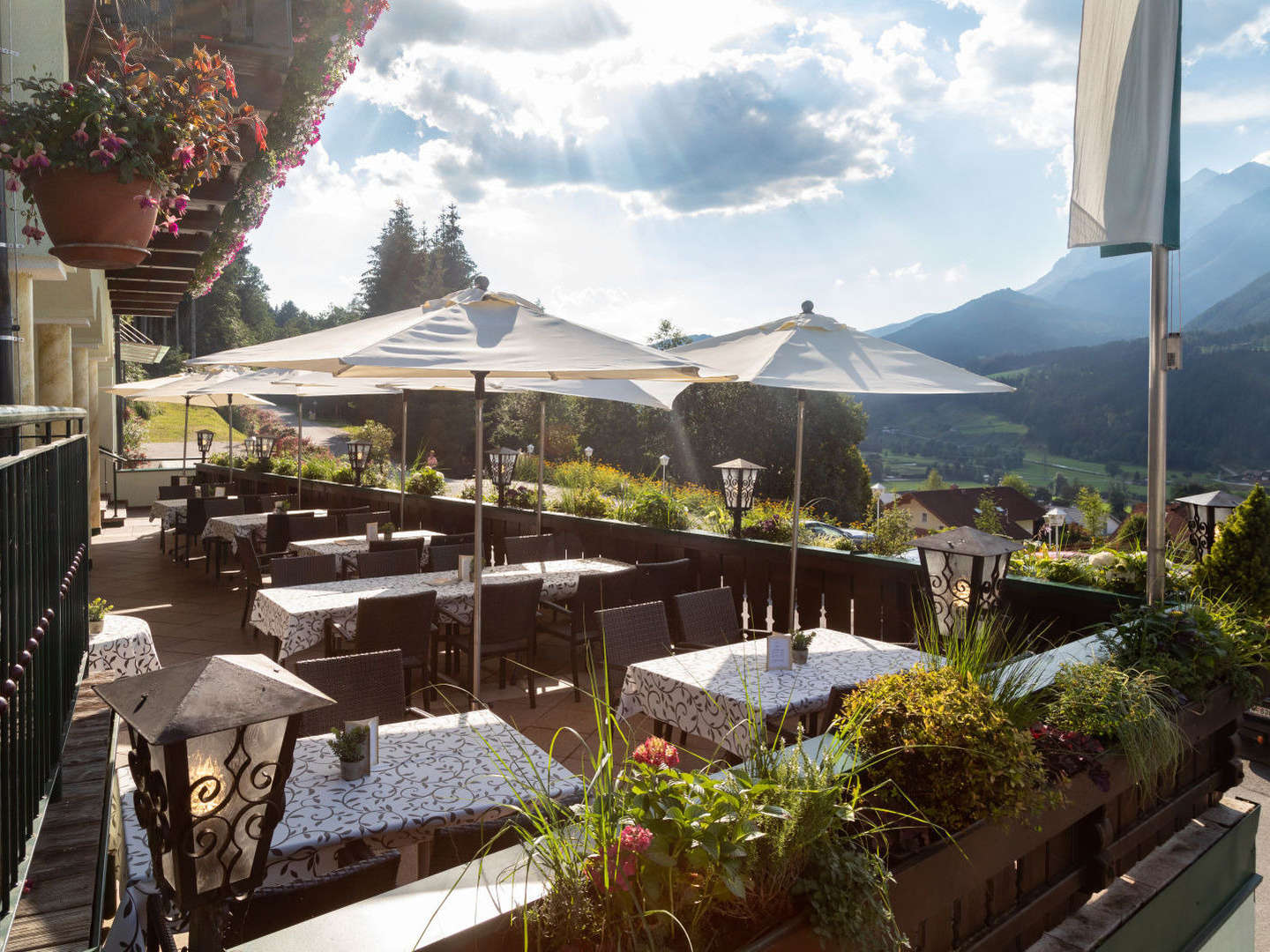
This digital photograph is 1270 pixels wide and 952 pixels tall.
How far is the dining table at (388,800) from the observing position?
2.07 metres

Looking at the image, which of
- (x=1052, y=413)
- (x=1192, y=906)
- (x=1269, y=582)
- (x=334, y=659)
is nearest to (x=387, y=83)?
(x=334, y=659)

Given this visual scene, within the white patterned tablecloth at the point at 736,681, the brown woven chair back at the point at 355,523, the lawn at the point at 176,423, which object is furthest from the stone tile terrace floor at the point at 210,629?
the lawn at the point at 176,423

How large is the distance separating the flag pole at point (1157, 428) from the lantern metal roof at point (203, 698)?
3461mm

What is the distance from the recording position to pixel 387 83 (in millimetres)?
9562

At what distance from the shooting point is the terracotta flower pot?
3143mm

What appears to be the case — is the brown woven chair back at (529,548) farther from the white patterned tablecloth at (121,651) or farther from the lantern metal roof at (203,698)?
the lantern metal roof at (203,698)

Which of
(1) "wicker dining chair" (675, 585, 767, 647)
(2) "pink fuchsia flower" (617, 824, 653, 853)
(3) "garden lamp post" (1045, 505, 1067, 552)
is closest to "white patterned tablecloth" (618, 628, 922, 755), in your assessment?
(1) "wicker dining chair" (675, 585, 767, 647)

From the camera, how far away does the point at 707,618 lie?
4699 mm

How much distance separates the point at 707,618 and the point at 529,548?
2.45m

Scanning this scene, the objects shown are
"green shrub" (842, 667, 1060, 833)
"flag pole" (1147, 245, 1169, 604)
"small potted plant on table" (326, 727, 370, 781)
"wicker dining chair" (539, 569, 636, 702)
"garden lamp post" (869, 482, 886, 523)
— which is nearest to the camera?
"green shrub" (842, 667, 1060, 833)

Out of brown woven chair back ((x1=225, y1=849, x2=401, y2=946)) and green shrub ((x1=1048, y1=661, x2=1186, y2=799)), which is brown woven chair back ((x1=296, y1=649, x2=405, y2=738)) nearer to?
brown woven chair back ((x1=225, y1=849, x2=401, y2=946))

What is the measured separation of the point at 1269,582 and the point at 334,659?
4.07 metres

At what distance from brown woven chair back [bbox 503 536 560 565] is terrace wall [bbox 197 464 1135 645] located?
0.83m

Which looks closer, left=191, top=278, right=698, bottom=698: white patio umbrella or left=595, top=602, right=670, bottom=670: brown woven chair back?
left=191, top=278, right=698, bottom=698: white patio umbrella
